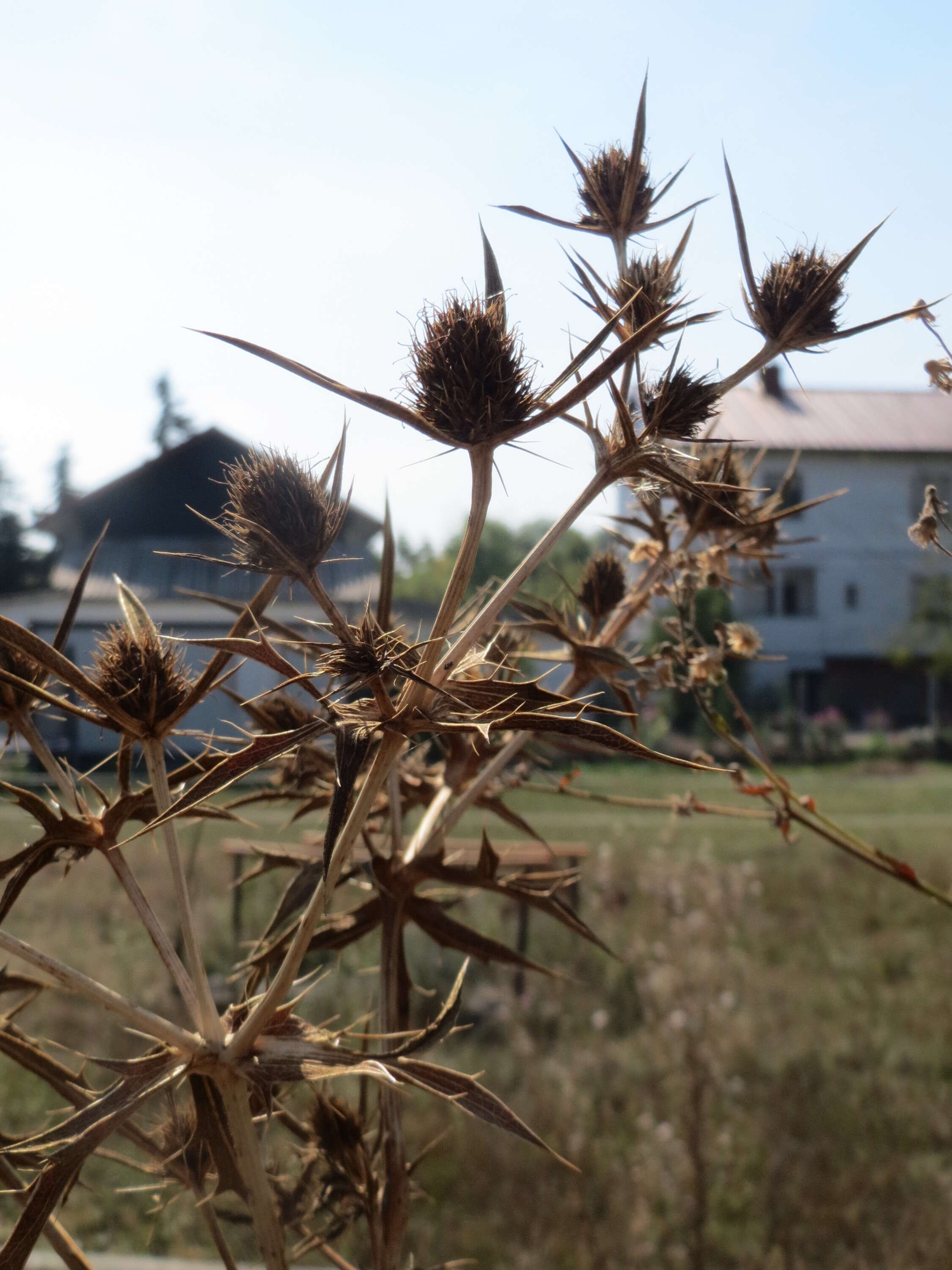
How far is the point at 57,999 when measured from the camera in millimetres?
5203

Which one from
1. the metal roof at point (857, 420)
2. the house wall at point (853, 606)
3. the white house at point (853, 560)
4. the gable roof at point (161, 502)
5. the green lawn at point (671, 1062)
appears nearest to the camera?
the gable roof at point (161, 502)

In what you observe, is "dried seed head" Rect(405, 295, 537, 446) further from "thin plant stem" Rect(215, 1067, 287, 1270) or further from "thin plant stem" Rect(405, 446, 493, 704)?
"thin plant stem" Rect(215, 1067, 287, 1270)

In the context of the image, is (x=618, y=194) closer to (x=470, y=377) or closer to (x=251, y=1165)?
(x=470, y=377)

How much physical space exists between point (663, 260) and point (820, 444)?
13649mm

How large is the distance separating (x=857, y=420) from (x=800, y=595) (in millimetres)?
3229

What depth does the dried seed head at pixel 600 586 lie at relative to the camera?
793mm

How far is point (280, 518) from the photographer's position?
1.48 feet

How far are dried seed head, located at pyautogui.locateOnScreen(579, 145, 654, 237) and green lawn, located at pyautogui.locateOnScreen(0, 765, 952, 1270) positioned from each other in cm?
51

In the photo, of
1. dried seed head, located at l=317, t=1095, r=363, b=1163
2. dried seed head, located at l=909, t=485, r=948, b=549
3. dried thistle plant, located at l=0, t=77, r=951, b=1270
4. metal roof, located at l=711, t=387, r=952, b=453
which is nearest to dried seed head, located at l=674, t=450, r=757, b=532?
dried thistle plant, located at l=0, t=77, r=951, b=1270

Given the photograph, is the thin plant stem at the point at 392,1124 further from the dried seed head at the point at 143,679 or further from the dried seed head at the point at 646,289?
the dried seed head at the point at 646,289

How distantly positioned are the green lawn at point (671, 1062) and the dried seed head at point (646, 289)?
0.47 metres

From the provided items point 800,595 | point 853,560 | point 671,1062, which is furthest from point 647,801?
point 800,595

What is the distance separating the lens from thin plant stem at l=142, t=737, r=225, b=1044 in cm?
47

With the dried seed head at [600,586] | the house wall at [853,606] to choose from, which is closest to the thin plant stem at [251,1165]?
the dried seed head at [600,586]
